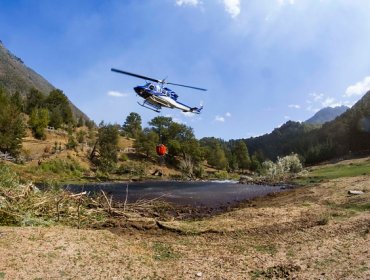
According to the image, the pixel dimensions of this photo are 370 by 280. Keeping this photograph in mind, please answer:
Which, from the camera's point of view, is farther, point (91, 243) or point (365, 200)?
point (365, 200)

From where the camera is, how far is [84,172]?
86.9 meters

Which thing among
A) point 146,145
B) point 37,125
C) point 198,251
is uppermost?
point 37,125

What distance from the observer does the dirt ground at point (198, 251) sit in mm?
13966

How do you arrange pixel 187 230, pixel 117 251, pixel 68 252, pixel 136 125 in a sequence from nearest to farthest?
pixel 68 252 < pixel 117 251 < pixel 187 230 < pixel 136 125

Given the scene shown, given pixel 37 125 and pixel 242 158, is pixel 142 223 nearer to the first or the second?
pixel 37 125

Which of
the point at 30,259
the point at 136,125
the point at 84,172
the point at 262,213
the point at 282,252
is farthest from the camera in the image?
the point at 136,125

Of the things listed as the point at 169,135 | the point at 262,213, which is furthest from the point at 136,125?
the point at 262,213

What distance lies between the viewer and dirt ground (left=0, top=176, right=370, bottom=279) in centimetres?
1397

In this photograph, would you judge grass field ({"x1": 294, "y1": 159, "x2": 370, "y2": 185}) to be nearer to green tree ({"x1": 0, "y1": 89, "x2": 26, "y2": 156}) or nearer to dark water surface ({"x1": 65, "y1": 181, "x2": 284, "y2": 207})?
dark water surface ({"x1": 65, "y1": 181, "x2": 284, "y2": 207})

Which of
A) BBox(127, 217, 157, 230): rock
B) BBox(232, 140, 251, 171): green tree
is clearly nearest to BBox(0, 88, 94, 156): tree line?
BBox(127, 217, 157, 230): rock

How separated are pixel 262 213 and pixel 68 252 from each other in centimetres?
1566

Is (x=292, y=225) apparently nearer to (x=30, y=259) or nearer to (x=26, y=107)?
(x=30, y=259)

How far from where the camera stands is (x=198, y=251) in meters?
17.8

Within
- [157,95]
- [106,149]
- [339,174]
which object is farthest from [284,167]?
[157,95]
